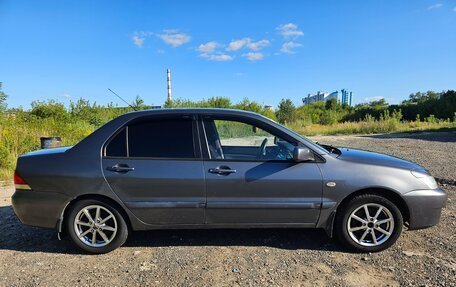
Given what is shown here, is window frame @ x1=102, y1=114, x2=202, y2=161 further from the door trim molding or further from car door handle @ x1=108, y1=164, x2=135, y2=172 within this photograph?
the door trim molding

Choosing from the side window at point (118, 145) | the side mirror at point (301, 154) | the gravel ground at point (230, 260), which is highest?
the side window at point (118, 145)

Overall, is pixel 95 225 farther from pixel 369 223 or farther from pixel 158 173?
pixel 369 223

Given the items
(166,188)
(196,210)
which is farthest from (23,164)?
(196,210)

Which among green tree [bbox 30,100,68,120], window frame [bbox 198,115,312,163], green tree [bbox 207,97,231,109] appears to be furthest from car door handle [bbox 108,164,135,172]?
green tree [bbox 207,97,231,109]

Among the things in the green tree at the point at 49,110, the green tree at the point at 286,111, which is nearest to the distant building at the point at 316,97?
the green tree at the point at 286,111

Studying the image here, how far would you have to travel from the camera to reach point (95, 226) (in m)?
3.89

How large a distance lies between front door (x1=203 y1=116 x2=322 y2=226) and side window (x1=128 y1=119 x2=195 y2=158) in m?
0.32

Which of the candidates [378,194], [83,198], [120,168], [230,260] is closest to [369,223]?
[378,194]

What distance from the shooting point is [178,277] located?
337 centimetres

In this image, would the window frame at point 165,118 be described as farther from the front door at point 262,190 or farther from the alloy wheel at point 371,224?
the alloy wheel at point 371,224

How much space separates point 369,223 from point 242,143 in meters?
1.73

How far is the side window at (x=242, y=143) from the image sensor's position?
3.94m

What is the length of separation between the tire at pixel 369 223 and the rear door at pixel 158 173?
1618 mm

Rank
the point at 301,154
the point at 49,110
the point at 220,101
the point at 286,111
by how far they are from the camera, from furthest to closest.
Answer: the point at 286,111, the point at 220,101, the point at 49,110, the point at 301,154
